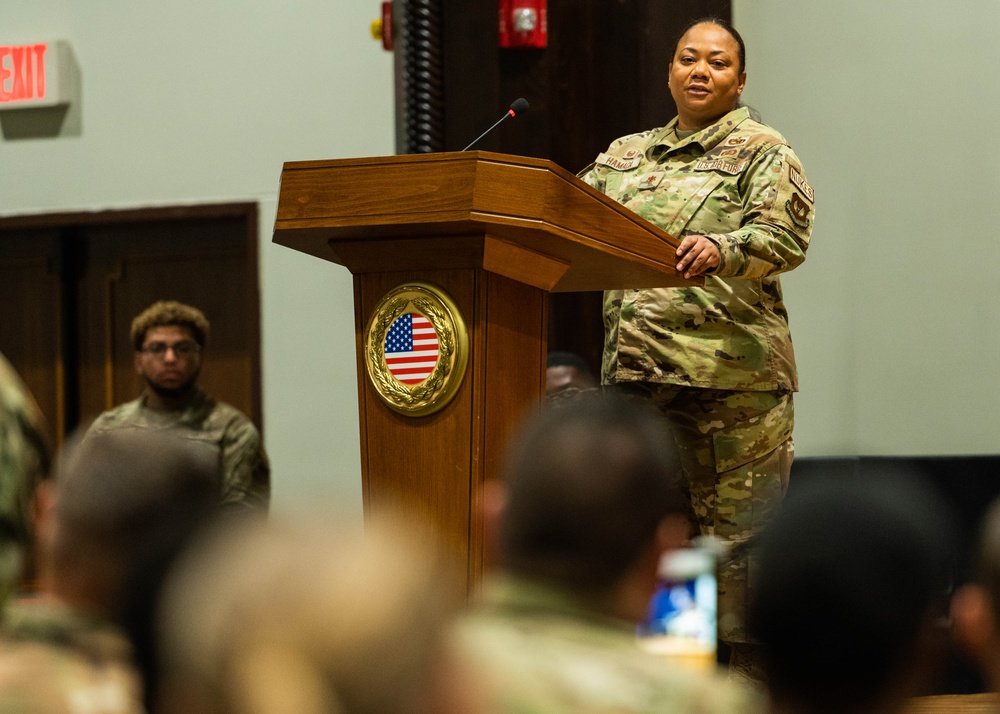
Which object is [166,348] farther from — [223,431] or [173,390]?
[223,431]

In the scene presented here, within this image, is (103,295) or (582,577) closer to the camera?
(582,577)

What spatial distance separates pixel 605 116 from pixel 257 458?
1804 millimetres

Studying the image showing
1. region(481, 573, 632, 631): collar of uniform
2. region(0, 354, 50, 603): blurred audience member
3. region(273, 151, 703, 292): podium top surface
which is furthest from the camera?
region(273, 151, 703, 292): podium top surface

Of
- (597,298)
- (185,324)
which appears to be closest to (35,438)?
(597,298)

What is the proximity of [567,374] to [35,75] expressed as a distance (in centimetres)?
302

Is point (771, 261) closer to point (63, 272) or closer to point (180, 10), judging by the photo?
point (180, 10)

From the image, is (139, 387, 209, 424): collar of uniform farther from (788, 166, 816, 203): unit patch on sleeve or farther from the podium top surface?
(788, 166, 816, 203): unit patch on sleeve

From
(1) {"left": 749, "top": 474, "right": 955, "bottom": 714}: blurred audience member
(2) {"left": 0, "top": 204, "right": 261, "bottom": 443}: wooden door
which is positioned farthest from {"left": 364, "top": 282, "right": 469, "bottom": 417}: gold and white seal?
(2) {"left": 0, "top": 204, "right": 261, "bottom": 443}: wooden door

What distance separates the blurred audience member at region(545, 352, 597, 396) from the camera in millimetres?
4031

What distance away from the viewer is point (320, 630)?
782 millimetres

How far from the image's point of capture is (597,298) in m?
4.36

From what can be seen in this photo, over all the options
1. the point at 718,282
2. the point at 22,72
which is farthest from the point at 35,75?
the point at 718,282

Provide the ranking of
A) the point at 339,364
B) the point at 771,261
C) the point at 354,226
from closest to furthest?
the point at 354,226, the point at 771,261, the point at 339,364

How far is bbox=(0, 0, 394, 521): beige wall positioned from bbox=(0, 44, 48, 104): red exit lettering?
69 mm
